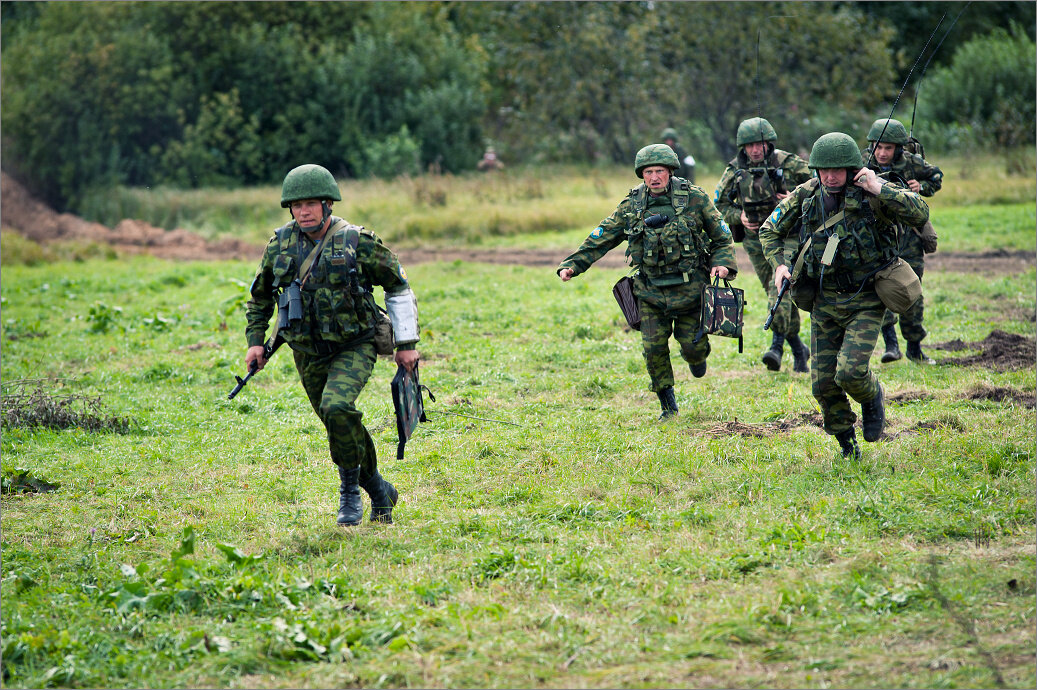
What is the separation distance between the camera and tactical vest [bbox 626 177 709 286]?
8156 millimetres

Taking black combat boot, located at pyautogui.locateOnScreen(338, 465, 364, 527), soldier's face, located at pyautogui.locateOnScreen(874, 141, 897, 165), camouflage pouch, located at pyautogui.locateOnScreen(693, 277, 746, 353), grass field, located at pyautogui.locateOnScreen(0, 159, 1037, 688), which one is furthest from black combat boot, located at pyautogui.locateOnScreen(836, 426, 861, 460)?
soldier's face, located at pyautogui.locateOnScreen(874, 141, 897, 165)

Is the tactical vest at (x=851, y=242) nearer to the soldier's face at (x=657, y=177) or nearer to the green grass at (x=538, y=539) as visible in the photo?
the green grass at (x=538, y=539)

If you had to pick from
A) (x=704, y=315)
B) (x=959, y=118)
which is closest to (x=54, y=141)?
(x=959, y=118)

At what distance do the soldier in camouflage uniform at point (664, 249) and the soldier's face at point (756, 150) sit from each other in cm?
166

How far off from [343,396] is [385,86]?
31.8 metres

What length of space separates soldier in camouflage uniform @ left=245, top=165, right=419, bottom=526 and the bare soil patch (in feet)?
35.9

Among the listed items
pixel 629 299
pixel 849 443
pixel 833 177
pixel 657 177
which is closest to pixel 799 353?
pixel 629 299

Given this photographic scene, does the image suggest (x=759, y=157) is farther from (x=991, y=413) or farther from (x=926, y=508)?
(x=926, y=508)

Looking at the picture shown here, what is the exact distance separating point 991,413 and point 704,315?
2.25m

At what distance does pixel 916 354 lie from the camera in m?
9.98

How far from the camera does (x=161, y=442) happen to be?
855 cm

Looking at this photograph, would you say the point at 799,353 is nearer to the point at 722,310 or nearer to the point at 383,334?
the point at 722,310

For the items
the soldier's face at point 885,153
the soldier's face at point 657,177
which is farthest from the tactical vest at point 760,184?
the soldier's face at point 657,177

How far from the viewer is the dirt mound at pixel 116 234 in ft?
78.0
